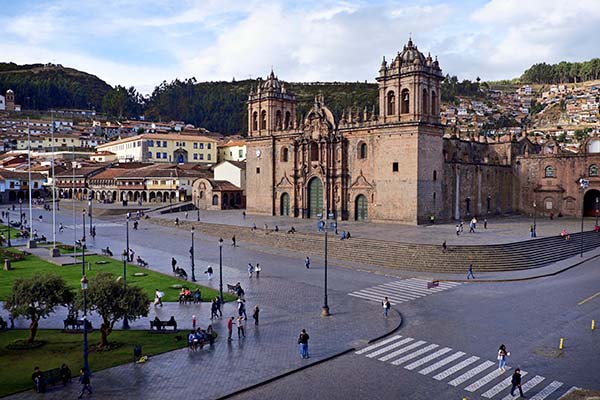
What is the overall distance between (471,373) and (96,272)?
2493 cm

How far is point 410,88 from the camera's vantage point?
47.6 metres

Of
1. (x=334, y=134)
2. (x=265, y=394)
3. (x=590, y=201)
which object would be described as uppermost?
(x=334, y=134)

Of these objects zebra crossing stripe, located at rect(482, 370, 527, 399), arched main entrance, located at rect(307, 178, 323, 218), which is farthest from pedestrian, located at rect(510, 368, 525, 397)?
arched main entrance, located at rect(307, 178, 323, 218)

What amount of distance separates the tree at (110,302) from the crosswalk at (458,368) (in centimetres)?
866

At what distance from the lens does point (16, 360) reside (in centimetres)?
1748

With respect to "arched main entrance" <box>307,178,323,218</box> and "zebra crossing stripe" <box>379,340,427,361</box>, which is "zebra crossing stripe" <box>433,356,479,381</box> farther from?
"arched main entrance" <box>307,178,323,218</box>

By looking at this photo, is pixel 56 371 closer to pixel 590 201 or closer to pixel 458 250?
pixel 458 250

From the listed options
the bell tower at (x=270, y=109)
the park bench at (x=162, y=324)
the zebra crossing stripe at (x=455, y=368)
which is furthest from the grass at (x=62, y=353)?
the bell tower at (x=270, y=109)

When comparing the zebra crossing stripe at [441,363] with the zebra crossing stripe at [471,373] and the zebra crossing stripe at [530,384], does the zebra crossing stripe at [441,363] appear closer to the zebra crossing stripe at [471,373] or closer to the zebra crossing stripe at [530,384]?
the zebra crossing stripe at [471,373]

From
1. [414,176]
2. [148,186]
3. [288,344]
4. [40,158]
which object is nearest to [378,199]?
[414,176]

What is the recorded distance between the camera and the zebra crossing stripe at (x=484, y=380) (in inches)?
607

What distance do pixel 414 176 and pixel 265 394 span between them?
35.3 metres

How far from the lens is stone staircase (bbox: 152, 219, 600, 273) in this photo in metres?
33.7

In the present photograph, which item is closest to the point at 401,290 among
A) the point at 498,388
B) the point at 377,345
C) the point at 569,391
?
the point at 377,345
